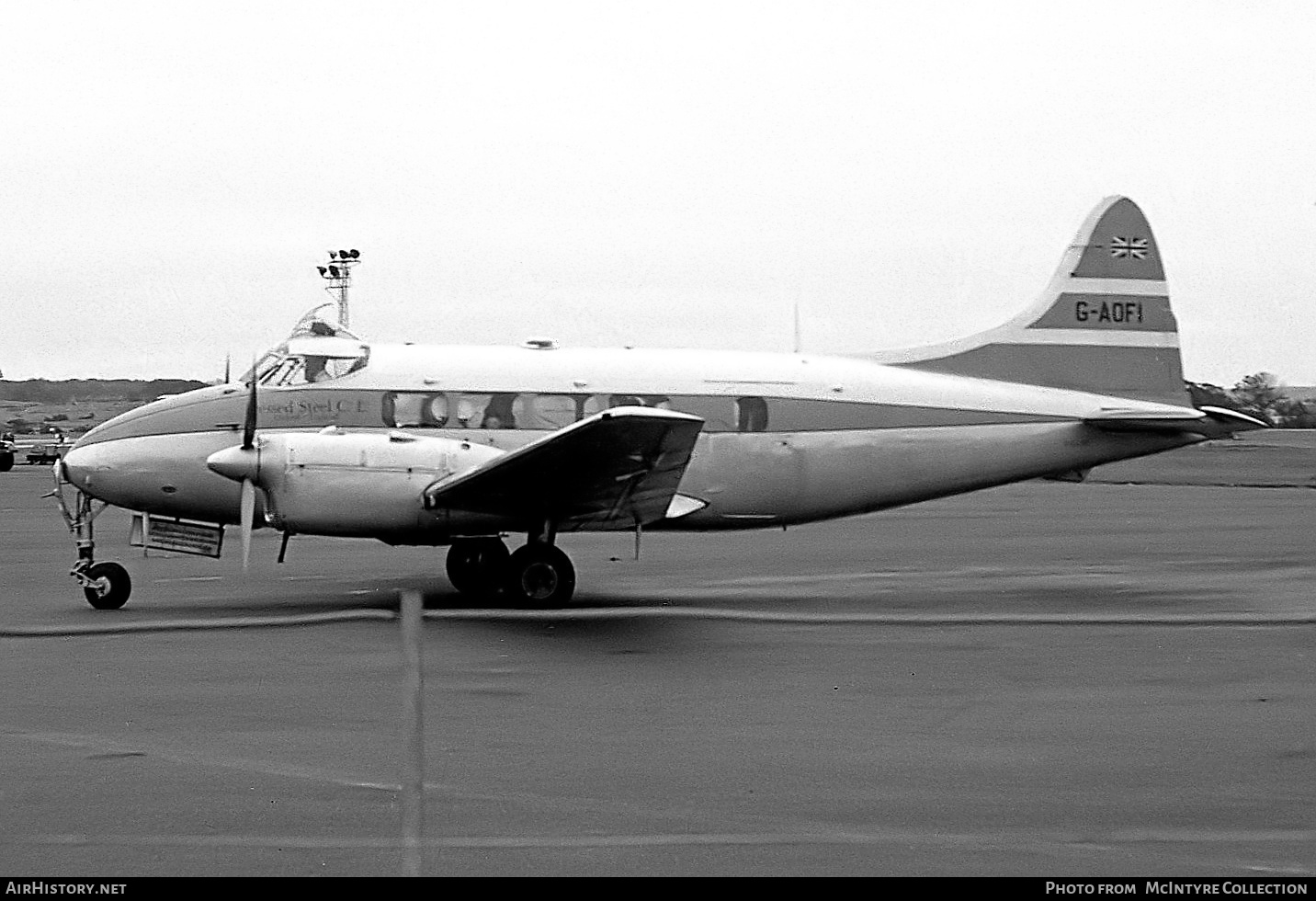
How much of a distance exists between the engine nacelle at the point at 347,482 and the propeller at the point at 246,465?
2.8 inches

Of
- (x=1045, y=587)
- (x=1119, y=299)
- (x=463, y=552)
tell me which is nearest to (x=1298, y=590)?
(x=1045, y=587)

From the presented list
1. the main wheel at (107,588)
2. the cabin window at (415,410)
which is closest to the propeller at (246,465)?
the main wheel at (107,588)

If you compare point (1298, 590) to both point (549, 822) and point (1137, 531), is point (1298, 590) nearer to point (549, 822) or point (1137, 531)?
point (1137, 531)

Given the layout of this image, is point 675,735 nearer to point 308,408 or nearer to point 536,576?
point 536,576

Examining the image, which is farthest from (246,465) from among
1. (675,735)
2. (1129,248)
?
(1129,248)

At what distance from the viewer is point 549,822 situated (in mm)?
7203

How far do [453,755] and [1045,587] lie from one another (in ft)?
36.5

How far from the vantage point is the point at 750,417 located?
56.5 feet

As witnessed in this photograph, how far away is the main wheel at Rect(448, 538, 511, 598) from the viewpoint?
54.9 ft

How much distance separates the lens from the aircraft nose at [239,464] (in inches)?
592

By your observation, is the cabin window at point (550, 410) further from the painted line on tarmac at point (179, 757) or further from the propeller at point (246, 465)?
the painted line on tarmac at point (179, 757)

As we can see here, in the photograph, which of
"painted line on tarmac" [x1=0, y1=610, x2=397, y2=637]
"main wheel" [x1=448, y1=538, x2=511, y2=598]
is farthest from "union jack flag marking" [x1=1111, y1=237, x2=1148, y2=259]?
"painted line on tarmac" [x1=0, y1=610, x2=397, y2=637]

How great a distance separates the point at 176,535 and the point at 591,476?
4.45 metres

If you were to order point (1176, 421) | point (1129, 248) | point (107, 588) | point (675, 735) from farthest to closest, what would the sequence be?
1. point (1129, 248)
2. point (1176, 421)
3. point (107, 588)
4. point (675, 735)
